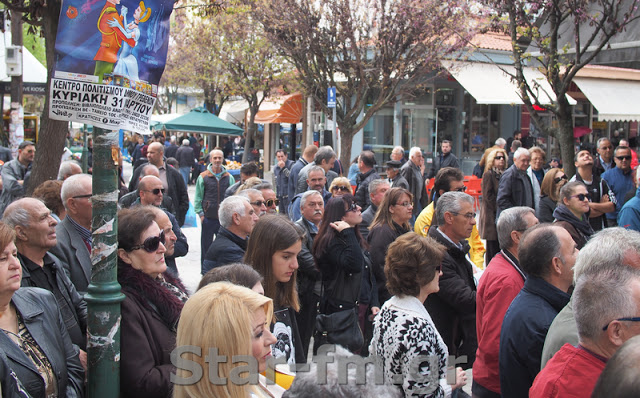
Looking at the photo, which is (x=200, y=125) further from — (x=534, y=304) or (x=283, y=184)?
(x=534, y=304)

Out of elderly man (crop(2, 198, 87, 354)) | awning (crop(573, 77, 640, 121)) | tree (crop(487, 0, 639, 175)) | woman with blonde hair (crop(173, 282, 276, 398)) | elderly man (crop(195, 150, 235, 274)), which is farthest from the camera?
awning (crop(573, 77, 640, 121))

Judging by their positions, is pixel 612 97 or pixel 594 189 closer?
pixel 594 189

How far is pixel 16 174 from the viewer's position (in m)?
10.1

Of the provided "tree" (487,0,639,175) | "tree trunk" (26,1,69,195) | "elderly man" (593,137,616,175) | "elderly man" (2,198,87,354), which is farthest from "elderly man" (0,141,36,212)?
"elderly man" (593,137,616,175)

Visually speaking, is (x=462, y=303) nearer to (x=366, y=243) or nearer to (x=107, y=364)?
(x=366, y=243)

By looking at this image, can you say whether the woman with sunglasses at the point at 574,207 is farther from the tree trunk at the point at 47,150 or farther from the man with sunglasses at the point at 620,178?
the tree trunk at the point at 47,150

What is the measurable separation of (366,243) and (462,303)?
5.30 ft

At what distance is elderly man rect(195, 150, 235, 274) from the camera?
952 cm

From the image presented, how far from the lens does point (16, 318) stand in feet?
10.1

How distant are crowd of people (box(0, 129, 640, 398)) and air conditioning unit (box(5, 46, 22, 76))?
10.1 metres

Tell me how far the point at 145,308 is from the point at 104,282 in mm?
240

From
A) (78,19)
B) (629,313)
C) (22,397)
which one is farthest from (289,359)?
(78,19)

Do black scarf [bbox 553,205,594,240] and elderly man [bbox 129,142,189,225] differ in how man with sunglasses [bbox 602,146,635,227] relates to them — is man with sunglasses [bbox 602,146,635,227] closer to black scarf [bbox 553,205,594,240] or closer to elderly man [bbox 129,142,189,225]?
black scarf [bbox 553,205,594,240]

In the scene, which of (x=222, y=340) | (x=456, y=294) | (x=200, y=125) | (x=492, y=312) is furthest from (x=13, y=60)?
(x=222, y=340)
